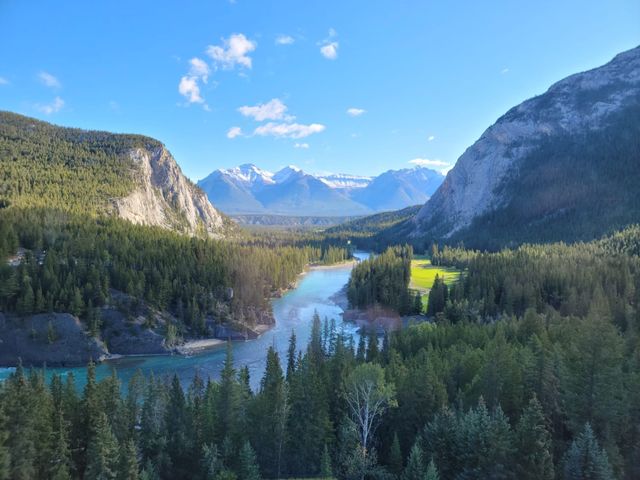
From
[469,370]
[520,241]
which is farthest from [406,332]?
[520,241]

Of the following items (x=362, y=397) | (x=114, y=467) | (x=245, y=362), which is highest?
(x=362, y=397)

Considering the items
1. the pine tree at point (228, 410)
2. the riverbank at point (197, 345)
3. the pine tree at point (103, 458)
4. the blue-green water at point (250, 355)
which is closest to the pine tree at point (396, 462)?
the pine tree at point (228, 410)

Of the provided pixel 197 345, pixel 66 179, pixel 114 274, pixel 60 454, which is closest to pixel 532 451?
pixel 60 454

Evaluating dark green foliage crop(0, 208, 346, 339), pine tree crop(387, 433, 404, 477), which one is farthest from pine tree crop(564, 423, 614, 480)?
dark green foliage crop(0, 208, 346, 339)

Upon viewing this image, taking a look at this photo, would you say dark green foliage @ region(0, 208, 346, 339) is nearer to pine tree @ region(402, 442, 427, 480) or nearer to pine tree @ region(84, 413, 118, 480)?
pine tree @ region(84, 413, 118, 480)

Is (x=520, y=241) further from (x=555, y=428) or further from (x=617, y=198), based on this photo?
(x=555, y=428)

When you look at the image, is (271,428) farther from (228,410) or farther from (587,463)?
(587,463)

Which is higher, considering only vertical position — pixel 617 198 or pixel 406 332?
pixel 617 198
